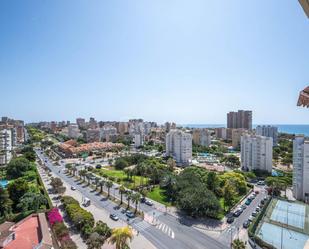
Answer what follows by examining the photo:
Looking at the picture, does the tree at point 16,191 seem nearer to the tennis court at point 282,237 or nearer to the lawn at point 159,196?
the lawn at point 159,196

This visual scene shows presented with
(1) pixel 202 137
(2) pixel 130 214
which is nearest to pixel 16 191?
(2) pixel 130 214

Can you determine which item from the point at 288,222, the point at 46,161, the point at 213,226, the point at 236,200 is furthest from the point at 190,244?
the point at 46,161

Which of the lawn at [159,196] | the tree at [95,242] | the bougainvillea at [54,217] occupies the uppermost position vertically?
the tree at [95,242]

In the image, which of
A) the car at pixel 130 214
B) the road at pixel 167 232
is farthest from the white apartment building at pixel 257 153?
the car at pixel 130 214

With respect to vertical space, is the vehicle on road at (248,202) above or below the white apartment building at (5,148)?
below

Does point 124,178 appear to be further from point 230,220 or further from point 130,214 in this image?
point 230,220

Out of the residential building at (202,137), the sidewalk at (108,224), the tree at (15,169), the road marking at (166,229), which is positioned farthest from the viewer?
the residential building at (202,137)
